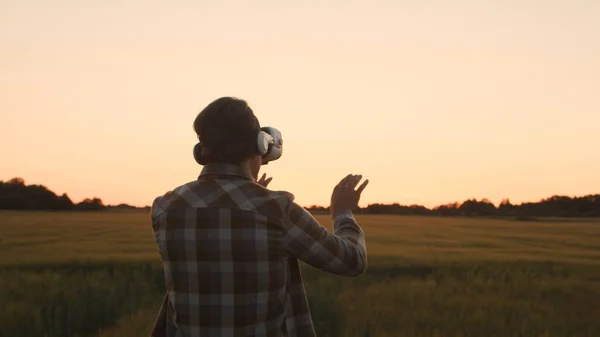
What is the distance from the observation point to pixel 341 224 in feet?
9.41

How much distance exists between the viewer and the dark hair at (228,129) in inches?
108

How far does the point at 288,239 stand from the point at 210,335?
0.40m

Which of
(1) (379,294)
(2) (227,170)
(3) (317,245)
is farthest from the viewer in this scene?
(1) (379,294)

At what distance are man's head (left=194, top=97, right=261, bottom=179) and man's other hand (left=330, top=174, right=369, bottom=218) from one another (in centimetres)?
33

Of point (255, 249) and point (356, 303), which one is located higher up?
point (255, 249)

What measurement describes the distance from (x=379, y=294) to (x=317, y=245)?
5139 millimetres

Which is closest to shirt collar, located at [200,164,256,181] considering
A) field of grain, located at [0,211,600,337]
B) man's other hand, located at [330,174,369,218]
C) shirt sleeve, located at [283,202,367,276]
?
shirt sleeve, located at [283,202,367,276]

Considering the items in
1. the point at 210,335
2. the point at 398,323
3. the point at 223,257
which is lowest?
the point at 398,323

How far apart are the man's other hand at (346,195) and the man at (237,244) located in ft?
0.36

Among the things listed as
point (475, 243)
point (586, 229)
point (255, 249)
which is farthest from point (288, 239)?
point (586, 229)

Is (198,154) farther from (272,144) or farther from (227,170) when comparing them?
(272,144)

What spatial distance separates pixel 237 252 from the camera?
2.70 metres

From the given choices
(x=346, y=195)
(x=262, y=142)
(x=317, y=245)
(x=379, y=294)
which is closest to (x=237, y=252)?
(x=317, y=245)

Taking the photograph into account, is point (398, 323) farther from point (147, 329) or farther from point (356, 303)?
point (147, 329)
